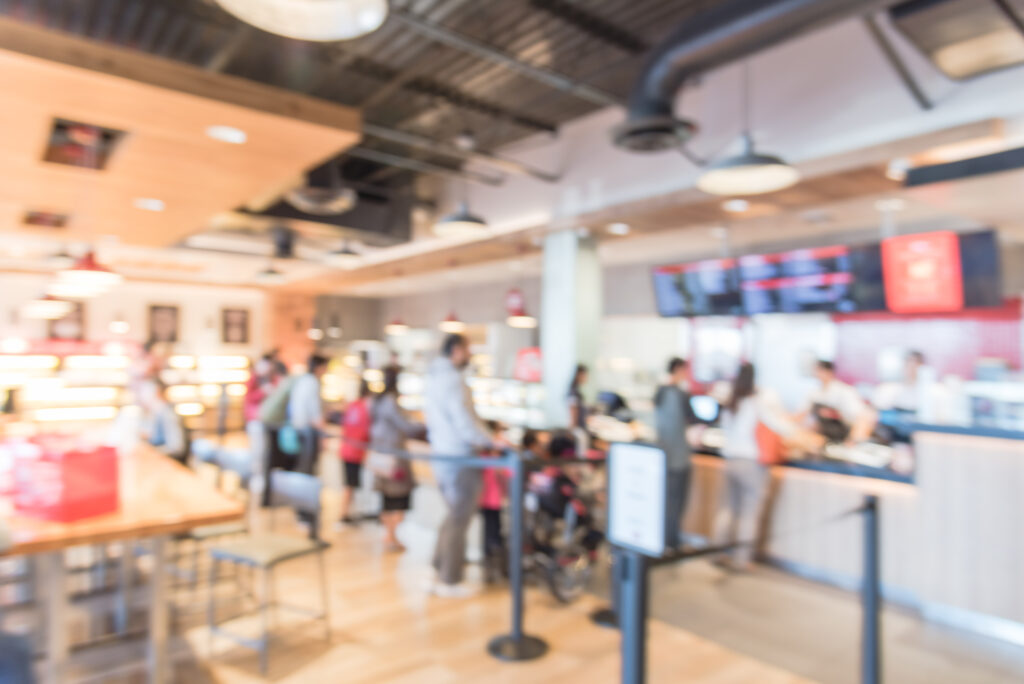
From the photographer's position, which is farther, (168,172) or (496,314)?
(496,314)

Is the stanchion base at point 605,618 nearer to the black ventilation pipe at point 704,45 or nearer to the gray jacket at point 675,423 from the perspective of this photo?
the gray jacket at point 675,423

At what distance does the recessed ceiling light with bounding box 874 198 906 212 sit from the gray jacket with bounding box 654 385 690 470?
2.83 meters

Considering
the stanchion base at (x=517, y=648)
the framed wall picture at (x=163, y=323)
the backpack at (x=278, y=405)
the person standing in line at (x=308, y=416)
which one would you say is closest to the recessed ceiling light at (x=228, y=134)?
the person standing in line at (x=308, y=416)

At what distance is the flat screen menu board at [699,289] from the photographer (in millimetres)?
A: 6023

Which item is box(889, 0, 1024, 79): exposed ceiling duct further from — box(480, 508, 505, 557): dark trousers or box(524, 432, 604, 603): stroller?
box(480, 508, 505, 557): dark trousers

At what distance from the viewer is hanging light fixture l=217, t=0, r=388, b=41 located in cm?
170

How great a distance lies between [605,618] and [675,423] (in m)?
1.70

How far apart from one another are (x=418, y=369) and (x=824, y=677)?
11.2 m

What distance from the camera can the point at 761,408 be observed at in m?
4.91

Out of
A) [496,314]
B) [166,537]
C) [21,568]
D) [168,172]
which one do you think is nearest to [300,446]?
[21,568]

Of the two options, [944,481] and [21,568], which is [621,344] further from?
[21,568]

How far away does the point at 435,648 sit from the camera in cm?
345

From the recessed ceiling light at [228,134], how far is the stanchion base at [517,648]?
11.4ft

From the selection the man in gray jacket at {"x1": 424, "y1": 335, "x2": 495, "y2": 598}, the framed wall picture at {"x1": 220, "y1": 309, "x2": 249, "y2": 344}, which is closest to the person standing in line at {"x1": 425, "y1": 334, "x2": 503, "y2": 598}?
the man in gray jacket at {"x1": 424, "y1": 335, "x2": 495, "y2": 598}
